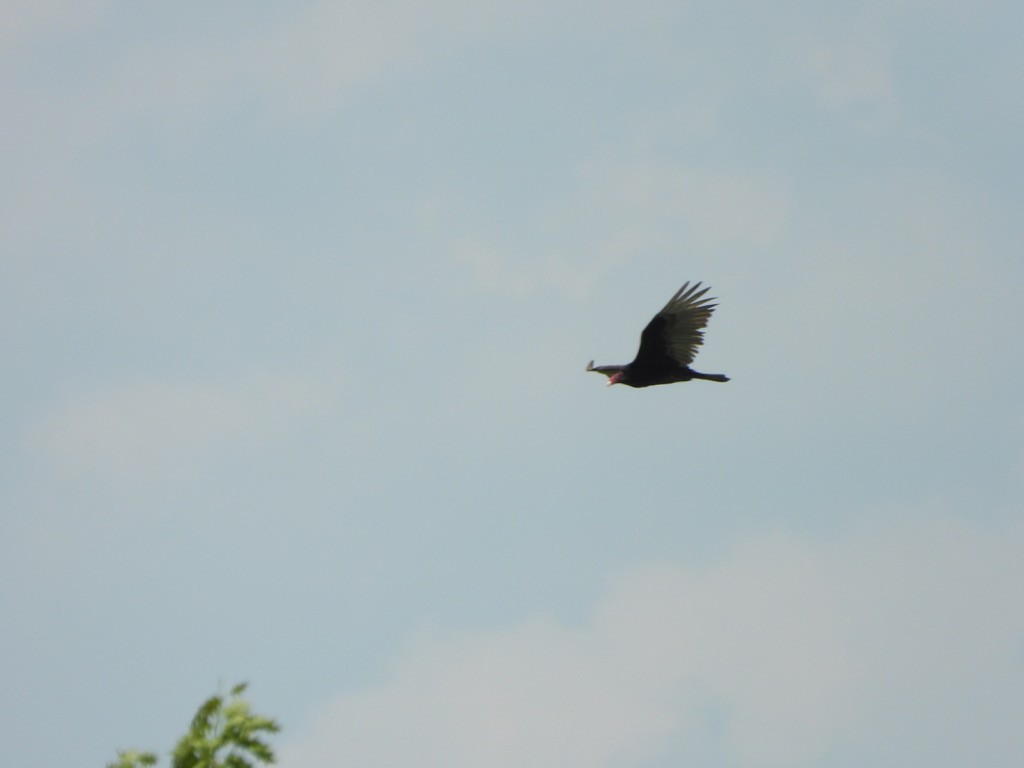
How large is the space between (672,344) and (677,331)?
31 centimetres

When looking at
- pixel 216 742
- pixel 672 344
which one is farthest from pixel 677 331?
pixel 216 742

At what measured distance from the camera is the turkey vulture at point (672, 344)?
20859mm

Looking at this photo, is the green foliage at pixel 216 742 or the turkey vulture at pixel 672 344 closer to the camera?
the green foliage at pixel 216 742

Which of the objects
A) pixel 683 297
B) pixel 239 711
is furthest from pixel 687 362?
pixel 239 711

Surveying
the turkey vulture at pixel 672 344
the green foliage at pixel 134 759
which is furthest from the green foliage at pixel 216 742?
the turkey vulture at pixel 672 344

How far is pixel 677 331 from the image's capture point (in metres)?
21.1

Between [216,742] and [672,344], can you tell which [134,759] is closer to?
[216,742]

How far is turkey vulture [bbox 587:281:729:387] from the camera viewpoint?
20.9m

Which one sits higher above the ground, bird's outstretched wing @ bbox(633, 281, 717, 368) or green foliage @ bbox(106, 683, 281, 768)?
bird's outstretched wing @ bbox(633, 281, 717, 368)

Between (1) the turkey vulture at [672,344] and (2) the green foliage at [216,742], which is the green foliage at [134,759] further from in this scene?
(1) the turkey vulture at [672,344]

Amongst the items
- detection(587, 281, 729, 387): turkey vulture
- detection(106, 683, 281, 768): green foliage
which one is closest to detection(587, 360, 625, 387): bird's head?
detection(587, 281, 729, 387): turkey vulture

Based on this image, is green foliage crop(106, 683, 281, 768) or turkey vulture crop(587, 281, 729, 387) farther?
turkey vulture crop(587, 281, 729, 387)

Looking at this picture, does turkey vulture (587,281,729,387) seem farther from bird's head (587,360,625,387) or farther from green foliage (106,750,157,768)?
green foliage (106,750,157,768)

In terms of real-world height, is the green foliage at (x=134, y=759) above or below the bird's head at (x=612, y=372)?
below
